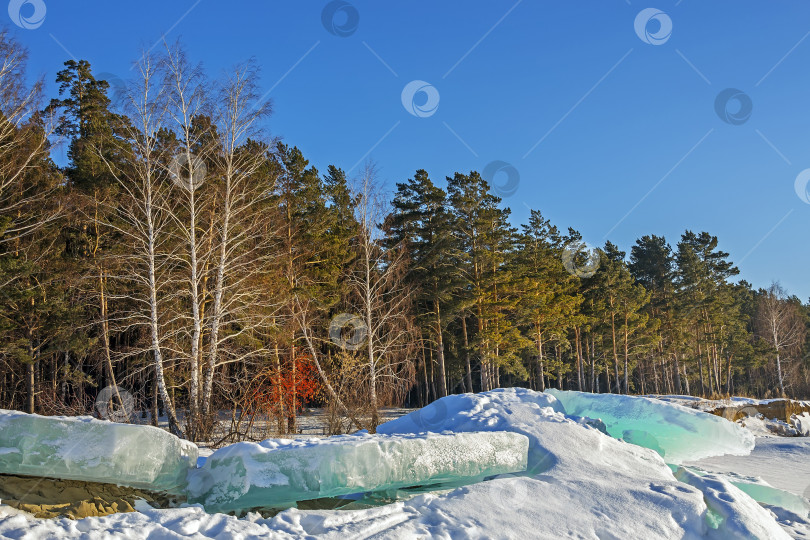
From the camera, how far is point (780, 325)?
46969 mm

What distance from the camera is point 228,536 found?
14.7 ft

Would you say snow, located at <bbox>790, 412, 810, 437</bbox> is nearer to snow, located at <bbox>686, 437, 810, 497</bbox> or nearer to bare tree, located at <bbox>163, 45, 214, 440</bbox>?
snow, located at <bbox>686, 437, 810, 497</bbox>

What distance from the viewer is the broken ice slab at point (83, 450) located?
17.4 ft

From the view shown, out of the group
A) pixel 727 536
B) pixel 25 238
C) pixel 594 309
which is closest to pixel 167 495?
pixel 727 536

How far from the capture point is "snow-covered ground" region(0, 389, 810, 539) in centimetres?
465

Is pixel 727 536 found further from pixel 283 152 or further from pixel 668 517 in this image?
pixel 283 152

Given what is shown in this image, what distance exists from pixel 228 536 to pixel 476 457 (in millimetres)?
3205

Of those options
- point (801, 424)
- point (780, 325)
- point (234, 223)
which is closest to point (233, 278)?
point (234, 223)

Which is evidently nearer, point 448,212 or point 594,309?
point 448,212

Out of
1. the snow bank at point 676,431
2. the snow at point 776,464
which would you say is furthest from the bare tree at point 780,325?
the snow bank at point 676,431

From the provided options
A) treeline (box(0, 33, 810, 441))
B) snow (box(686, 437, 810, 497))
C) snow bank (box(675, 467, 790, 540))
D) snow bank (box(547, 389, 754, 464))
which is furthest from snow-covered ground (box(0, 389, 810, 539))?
treeline (box(0, 33, 810, 441))

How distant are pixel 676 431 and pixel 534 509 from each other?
542cm

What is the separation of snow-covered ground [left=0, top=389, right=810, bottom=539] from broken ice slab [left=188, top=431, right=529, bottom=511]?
0.36 m

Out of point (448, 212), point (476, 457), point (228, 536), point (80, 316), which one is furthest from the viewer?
point (448, 212)
